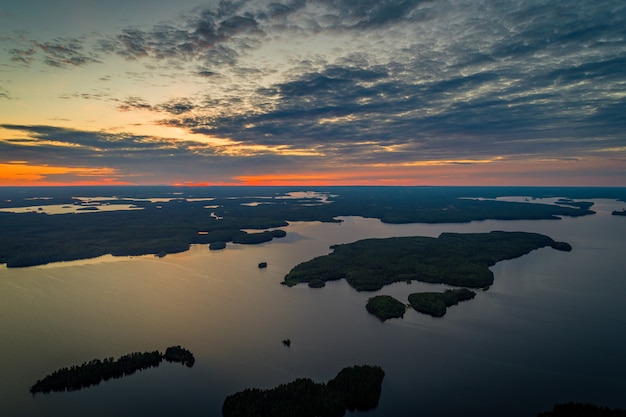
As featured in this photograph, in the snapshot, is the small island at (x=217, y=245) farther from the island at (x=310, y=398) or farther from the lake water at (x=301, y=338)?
the island at (x=310, y=398)

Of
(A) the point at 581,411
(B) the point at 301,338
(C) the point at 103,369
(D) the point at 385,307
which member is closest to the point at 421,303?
(D) the point at 385,307

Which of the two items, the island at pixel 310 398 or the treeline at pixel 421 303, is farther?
the treeline at pixel 421 303

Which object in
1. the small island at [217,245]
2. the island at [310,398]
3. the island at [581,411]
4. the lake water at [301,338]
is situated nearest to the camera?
the island at [581,411]

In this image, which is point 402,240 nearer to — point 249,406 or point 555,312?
point 555,312

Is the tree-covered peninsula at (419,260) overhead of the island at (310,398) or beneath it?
overhead

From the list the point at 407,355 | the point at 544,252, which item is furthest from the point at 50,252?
the point at 544,252

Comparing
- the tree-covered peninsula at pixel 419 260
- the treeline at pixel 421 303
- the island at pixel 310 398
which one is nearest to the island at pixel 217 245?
the tree-covered peninsula at pixel 419 260
